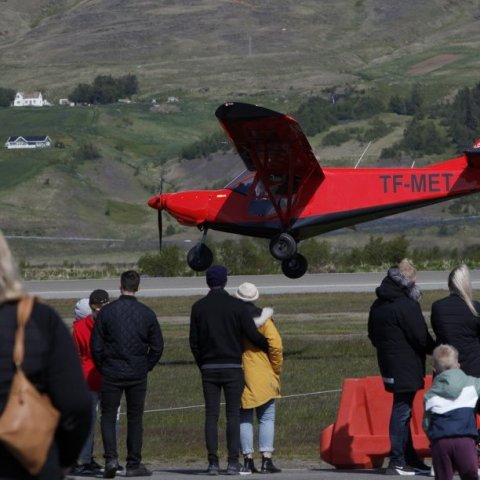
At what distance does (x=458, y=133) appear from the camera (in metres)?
93.2

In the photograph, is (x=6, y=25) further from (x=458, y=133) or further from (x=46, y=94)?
(x=458, y=133)

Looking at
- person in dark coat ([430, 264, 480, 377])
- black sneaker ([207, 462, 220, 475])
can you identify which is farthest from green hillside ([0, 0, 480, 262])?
person in dark coat ([430, 264, 480, 377])

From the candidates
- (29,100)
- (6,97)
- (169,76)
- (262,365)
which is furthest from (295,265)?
(169,76)

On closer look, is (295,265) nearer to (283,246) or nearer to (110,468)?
(283,246)

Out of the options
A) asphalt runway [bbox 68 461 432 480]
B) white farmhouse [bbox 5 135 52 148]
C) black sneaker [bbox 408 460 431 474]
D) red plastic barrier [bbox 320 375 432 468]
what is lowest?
asphalt runway [bbox 68 461 432 480]

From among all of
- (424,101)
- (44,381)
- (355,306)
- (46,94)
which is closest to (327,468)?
(44,381)

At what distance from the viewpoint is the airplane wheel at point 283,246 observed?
29500mm

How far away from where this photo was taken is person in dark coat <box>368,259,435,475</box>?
11903 mm

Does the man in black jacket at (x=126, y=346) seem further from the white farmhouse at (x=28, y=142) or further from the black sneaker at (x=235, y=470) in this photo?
the white farmhouse at (x=28, y=142)

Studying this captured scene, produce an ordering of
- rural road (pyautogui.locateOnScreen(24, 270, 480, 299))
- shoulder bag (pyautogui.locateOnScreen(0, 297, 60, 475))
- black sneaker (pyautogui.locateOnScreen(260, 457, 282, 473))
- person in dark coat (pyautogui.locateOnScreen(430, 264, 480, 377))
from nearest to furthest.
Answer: shoulder bag (pyautogui.locateOnScreen(0, 297, 60, 475)) → person in dark coat (pyautogui.locateOnScreen(430, 264, 480, 377)) → black sneaker (pyautogui.locateOnScreen(260, 457, 282, 473)) → rural road (pyautogui.locateOnScreen(24, 270, 480, 299))

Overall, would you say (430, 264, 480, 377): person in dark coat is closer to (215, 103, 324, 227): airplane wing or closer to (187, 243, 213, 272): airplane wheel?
(215, 103, 324, 227): airplane wing

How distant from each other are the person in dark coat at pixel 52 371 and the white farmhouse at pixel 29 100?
394 ft

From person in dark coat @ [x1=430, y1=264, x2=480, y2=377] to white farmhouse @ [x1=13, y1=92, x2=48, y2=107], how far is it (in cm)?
11519

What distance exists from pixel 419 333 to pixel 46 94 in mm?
129581
